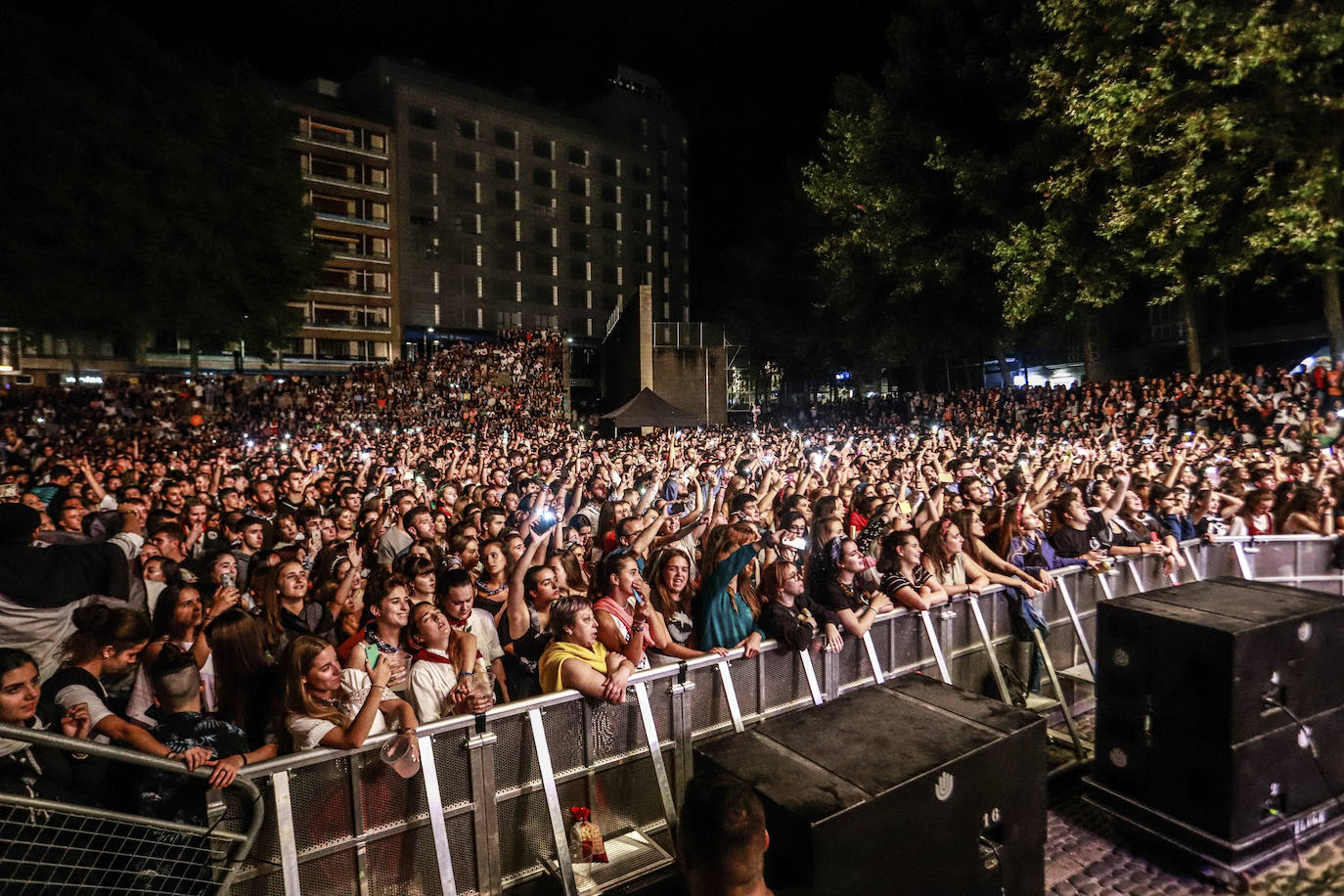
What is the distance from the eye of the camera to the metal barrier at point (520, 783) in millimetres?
2973

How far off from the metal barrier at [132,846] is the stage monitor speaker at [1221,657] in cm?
445

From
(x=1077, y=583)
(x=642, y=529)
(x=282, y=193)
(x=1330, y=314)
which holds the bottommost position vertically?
(x=1077, y=583)

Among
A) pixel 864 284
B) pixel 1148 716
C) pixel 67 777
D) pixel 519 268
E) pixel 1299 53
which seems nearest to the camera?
pixel 67 777

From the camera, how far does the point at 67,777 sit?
111 inches

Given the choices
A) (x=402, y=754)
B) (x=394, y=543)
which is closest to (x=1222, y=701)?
(x=402, y=754)

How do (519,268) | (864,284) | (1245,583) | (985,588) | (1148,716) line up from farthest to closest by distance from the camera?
(519,268) < (864,284) < (985,588) < (1245,583) < (1148,716)

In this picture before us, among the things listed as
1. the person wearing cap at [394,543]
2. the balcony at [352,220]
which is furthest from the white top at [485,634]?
the balcony at [352,220]

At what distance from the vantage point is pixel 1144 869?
12.7 feet

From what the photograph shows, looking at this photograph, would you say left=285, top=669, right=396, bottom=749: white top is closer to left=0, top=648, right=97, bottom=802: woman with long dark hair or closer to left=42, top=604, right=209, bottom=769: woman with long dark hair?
left=42, top=604, right=209, bottom=769: woman with long dark hair

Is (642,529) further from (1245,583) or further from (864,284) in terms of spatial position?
(864,284)

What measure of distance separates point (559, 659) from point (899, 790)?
1.88m

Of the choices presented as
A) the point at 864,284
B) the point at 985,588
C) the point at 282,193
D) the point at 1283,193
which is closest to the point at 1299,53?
the point at 1283,193

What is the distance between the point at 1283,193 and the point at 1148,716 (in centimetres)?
1680

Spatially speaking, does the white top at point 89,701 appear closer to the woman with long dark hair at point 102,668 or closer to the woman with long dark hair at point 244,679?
the woman with long dark hair at point 102,668
